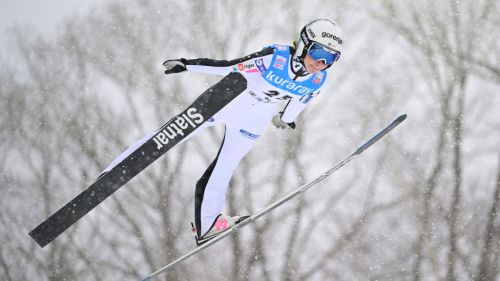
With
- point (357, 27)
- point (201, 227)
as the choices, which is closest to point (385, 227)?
point (357, 27)

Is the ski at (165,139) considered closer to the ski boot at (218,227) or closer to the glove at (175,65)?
the glove at (175,65)

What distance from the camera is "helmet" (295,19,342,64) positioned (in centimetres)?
346

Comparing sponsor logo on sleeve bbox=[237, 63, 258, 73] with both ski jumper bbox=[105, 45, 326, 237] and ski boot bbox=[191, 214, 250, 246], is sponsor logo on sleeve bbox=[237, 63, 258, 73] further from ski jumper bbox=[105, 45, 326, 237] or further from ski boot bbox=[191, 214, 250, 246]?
ski boot bbox=[191, 214, 250, 246]

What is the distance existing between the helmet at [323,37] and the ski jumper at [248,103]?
0.17 metres

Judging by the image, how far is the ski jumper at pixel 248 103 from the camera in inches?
144

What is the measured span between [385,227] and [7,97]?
6724mm

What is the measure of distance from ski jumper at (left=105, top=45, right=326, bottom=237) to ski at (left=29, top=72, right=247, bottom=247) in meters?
0.07

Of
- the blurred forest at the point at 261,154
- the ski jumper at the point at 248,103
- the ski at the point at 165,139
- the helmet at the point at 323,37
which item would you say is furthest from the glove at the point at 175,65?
the blurred forest at the point at 261,154

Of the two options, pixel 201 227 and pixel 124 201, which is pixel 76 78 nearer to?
pixel 124 201

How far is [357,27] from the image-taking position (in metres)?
10.3

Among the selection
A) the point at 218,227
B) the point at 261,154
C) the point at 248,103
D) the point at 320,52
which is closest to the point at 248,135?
the point at 248,103

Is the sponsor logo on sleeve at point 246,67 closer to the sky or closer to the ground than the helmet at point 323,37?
closer to the sky

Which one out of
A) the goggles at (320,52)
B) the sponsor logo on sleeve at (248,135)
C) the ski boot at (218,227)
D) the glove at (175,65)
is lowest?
the ski boot at (218,227)

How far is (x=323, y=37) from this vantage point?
136 inches
